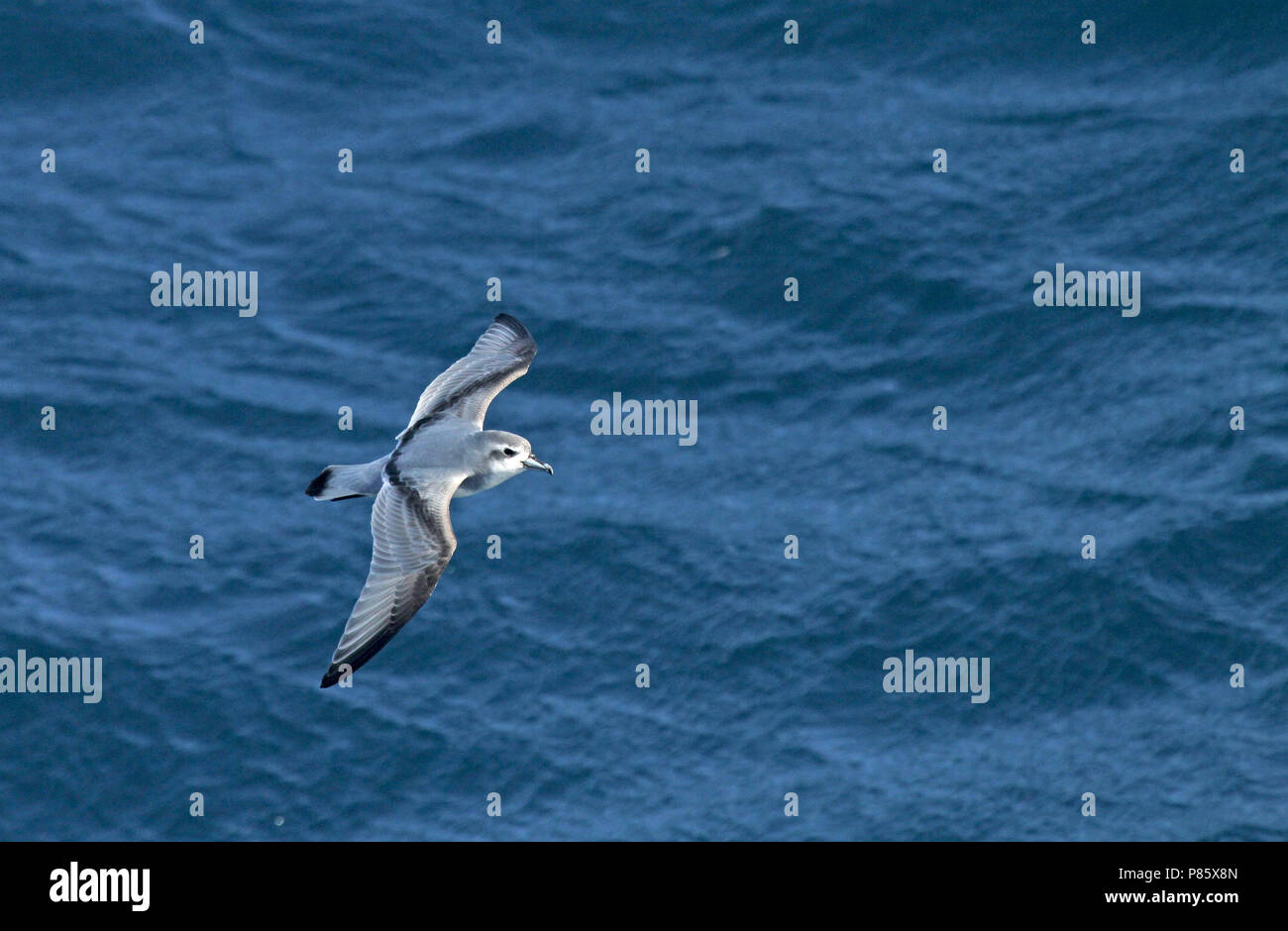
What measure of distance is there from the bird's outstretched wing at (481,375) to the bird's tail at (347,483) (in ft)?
3.24

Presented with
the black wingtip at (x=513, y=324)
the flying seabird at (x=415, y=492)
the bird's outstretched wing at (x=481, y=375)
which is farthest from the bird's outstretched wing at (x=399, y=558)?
the black wingtip at (x=513, y=324)

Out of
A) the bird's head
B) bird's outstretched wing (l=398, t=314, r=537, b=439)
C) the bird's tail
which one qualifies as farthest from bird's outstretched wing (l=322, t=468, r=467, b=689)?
bird's outstretched wing (l=398, t=314, r=537, b=439)

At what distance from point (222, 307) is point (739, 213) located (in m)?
7.63

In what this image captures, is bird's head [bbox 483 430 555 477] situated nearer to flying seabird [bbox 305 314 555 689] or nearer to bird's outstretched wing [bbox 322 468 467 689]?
flying seabird [bbox 305 314 555 689]

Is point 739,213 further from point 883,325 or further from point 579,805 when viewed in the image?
point 579,805

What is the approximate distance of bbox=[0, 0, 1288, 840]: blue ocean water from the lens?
95.5ft

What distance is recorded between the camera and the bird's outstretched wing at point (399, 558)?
21500 mm

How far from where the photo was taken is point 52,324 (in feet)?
110

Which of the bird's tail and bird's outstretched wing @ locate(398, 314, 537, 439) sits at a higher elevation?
bird's outstretched wing @ locate(398, 314, 537, 439)

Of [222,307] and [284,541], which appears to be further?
[222,307]

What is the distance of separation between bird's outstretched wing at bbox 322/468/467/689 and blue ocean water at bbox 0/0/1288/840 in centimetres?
691

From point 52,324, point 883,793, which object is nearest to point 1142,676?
point 883,793

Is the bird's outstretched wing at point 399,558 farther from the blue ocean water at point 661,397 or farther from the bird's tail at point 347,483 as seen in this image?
the blue ocean water at point 661,397

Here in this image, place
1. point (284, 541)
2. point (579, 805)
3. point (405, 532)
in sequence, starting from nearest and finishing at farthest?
1. point (405, 532)
2. point (579, 805)
3. point (284, 541)
